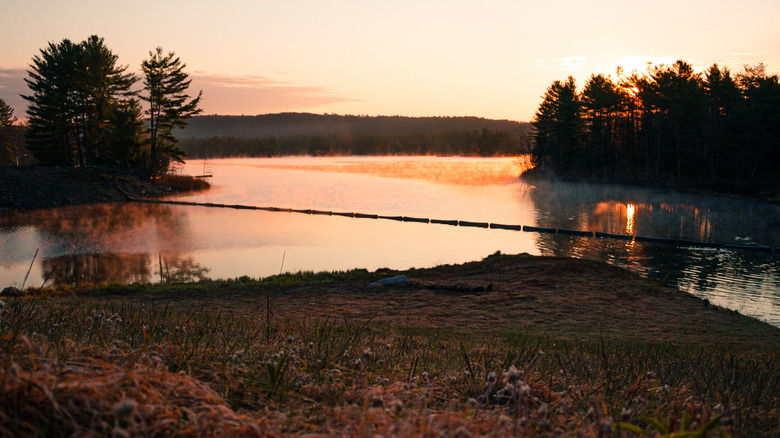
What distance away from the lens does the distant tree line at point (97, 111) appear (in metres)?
61.7

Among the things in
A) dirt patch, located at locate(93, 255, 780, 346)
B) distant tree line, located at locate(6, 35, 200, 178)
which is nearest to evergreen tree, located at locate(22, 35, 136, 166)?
distant tree line, located at locate(6, 35, 200, 178)

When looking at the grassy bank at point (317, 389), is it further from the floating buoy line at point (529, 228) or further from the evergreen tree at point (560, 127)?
the evergreen tree at point (560, 127)

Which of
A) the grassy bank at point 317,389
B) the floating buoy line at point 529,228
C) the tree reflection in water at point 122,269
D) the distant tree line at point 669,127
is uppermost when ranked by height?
the distant tree line at point 669,127

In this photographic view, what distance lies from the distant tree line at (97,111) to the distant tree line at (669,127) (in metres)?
55.7

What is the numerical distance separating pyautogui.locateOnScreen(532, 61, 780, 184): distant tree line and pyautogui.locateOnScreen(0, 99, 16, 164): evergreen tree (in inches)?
3511

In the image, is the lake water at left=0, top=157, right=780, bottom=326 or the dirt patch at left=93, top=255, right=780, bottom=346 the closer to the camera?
the dirt patch at left=93, top=255, right=780, bottom=346

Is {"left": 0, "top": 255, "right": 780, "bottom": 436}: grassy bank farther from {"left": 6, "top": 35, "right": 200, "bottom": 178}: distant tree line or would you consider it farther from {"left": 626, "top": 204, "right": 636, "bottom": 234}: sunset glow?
{"left": 6, "top": 35, "right": 200, "bottom": 178}: distant tree line

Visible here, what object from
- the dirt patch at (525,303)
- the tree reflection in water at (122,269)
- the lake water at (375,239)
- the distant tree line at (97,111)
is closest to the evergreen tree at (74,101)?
the distant tree line at (97,111)

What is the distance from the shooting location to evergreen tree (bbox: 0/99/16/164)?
8831cm

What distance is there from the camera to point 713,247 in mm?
30656

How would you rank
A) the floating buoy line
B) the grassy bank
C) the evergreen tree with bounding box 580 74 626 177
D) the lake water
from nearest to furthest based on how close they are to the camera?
the grassy bank
the lake water
the floating buoy line
the evergreen tree with bounding box 580 74 626 177

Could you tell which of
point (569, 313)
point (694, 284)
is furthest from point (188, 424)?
point (694, 284)

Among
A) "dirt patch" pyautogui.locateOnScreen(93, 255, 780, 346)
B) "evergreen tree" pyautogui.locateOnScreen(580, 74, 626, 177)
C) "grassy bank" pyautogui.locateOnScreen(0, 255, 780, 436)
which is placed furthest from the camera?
"evergreen tree" pyautogui.locateOnScreen(580, 74, 626, 177)

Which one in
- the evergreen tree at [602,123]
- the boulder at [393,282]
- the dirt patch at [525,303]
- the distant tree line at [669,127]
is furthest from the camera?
the evergreen tree at [602,123]
